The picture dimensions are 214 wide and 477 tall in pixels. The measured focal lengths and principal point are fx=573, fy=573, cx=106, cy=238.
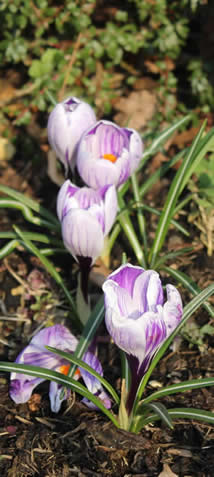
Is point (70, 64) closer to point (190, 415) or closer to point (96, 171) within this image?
point (96, 171)

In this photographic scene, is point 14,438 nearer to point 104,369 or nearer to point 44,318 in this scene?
point 104,369

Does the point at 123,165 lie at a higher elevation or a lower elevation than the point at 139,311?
higher

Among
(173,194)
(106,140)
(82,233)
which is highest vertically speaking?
(106,140)

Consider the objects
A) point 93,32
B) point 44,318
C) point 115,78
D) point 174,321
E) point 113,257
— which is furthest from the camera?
point 115,78

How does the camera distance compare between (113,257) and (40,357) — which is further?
(113,257)

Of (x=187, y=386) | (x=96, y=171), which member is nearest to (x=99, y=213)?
(x=96, y=171)

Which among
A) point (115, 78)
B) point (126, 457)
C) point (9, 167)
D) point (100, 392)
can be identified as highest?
point (115, 78)

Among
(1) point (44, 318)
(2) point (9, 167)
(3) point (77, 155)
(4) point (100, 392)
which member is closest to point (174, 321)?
(4) point (100, 392)

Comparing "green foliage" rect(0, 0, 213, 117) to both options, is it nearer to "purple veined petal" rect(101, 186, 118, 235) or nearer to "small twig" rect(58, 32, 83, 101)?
"small twig" rect(58, 32, 83, 101)
